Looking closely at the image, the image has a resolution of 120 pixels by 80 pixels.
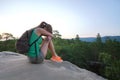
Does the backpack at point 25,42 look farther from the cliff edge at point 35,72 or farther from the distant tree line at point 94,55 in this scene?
the distant tree line at point 94,55

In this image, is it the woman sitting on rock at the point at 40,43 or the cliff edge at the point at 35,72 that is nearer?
the cliff edge at the point at 35,72

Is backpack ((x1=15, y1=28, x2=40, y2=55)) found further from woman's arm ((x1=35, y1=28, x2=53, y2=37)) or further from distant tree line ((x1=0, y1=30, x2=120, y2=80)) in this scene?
distant tree line ((x1=0, y1=30, x2=120, y2=80))

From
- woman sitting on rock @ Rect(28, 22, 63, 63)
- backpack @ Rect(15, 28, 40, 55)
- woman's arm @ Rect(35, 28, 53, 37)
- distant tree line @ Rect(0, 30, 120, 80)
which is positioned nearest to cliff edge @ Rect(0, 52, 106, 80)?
woman sitting on rock @ Rect(28, 22, 63, 63)

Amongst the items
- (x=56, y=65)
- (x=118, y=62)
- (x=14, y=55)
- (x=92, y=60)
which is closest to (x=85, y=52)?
(x=92, y=60)

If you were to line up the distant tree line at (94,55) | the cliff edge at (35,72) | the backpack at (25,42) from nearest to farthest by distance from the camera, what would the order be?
the cliff edge at (35,72), the backpack at (25,42), the distant tree line at (94,55)

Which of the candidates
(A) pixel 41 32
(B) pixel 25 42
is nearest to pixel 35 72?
(B) pixel 25 42

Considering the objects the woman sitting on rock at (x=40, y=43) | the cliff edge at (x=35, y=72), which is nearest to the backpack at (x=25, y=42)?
the woman sitting on rock at (x=40, y=43)

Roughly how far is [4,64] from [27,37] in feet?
3.51

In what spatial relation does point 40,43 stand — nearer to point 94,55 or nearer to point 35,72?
point 35,72

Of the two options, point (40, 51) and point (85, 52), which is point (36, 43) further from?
point (85, 52)

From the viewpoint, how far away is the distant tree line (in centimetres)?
1575

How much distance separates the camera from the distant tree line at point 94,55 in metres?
15.8

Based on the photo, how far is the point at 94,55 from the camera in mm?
20953

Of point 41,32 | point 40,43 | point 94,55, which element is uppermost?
point 41,32
